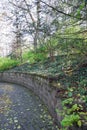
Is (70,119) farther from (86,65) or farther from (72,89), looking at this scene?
(86,65)

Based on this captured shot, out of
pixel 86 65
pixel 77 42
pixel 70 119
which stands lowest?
pixel 70 119

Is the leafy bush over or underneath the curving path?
over

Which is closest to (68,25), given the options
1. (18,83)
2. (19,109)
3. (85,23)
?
(85,23)

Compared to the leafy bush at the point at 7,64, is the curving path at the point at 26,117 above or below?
below

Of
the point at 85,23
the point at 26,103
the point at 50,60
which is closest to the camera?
the point at 85,23

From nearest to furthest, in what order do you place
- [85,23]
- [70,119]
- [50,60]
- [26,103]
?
[70,119]
[85,23]
[26,103]
[50,60]

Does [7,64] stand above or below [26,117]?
above

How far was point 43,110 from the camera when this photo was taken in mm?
6297

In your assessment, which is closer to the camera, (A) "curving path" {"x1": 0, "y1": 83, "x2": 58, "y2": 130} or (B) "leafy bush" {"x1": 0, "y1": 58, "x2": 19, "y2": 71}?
(A) "curving path" {"x1": 0, "y1": 83, "x2": 58, "y2": 130}

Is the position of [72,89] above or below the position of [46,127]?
above

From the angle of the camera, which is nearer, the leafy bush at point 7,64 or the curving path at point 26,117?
the curving path at point 26,117

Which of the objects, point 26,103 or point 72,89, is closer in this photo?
point 72,89

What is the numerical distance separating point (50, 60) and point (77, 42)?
559cm

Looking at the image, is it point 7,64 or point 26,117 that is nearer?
point 26,117
